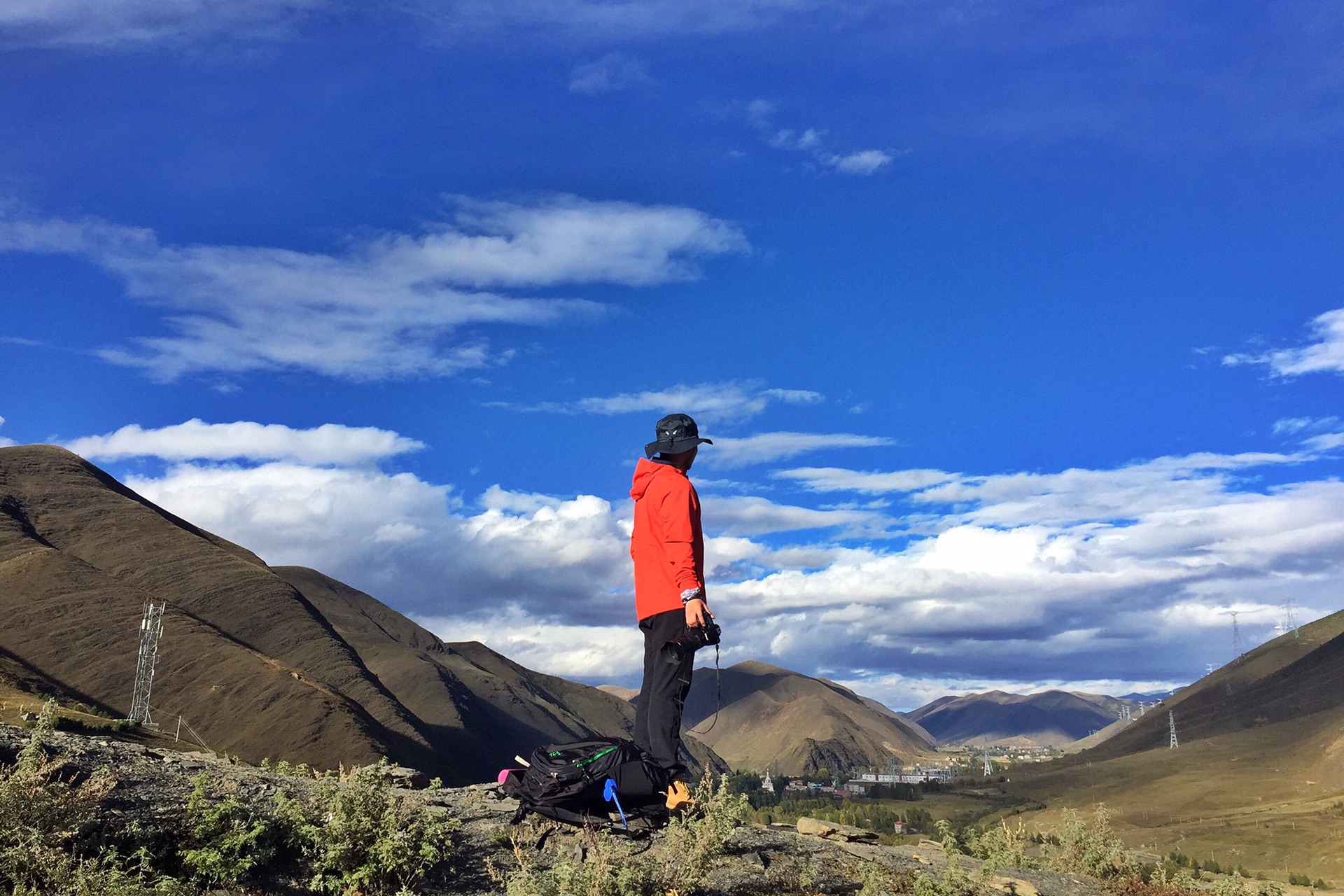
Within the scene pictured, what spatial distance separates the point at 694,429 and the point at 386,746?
6914cm


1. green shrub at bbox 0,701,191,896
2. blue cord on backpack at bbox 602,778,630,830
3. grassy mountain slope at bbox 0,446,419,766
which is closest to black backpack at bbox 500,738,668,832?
blue cord on backpack at bbox 602,778,630,830

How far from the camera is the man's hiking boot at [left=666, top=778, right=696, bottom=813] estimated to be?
7.27m

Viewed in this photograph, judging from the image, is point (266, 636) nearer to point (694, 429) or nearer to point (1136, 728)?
point (694, 429)

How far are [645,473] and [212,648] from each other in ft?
257

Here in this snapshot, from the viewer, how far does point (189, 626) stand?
7769 centimetres

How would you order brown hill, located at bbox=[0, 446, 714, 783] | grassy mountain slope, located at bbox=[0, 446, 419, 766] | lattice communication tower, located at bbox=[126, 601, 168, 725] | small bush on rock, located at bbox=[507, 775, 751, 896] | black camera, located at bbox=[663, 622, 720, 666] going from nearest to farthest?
1. small bush on rock, located at bbox=[507, 775, 751, 896]
2. black camera, located at bbox=[663, 622, 720, 666]
3. lattice communication tower, located at bbox=[126, 601, 168, 725]
4. grassy mountain slope, located at bbox=[0, 446, 419, 766]
5. brown hill, located at bbox=[0, 446, 714, 783]

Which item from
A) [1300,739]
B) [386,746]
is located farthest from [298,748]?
[1300,739]

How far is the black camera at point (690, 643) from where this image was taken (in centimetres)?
754

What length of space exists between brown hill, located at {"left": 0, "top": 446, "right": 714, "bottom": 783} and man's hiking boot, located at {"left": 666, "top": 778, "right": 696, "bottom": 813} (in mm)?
59495

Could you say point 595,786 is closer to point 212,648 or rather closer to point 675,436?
point 675,436

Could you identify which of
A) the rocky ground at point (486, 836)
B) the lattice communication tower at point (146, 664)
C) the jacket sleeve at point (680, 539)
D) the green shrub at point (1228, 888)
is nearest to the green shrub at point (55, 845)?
the rocky ground at point (486, 836)

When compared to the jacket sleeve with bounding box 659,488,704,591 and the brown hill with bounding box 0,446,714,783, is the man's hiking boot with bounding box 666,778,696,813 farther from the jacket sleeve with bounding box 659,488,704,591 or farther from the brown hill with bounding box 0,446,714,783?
the brown hill with bounding box 0,446,714,783

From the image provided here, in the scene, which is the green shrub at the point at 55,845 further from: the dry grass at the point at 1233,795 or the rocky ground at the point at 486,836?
the dry grass at the point at 1233,795

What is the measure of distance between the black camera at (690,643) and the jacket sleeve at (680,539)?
0.35 m
